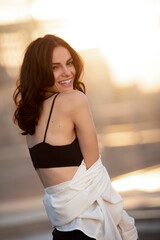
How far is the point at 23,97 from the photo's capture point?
1464 millimetres

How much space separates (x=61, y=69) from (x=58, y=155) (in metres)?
0.34

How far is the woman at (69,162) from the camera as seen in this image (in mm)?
1311

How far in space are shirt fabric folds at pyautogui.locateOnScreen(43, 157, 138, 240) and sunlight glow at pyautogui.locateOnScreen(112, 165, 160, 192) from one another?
93.1 inches

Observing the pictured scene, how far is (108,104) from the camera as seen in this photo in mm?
11641

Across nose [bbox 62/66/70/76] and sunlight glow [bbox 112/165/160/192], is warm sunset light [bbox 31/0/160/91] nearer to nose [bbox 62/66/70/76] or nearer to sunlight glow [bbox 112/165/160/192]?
sunlight glow [bbox 112/165/160/192]

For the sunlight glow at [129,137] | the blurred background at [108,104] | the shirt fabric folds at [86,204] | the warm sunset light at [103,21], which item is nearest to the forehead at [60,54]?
the shirt fabric folds at [86,204]

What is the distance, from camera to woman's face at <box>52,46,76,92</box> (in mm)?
1463

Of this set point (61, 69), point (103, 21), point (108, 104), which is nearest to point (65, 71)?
point (61, 69)

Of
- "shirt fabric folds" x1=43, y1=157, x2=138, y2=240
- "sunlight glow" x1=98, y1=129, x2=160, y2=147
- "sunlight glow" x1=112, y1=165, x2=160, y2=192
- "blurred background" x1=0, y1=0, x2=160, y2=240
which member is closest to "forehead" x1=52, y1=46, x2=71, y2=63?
"shirt fabric folds" x1=43, y1=157, x2=138, y2=240

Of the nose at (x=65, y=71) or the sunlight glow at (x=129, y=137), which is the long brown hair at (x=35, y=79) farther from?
the sunlight glow at (x=129, y=137)

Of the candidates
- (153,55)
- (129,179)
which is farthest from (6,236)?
(153,55)

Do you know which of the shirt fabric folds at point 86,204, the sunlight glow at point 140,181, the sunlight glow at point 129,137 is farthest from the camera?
the sunlight glow at point 129,137

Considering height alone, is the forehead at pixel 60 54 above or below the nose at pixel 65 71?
above

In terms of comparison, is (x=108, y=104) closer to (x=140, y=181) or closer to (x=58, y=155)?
(x=140, y=181)
